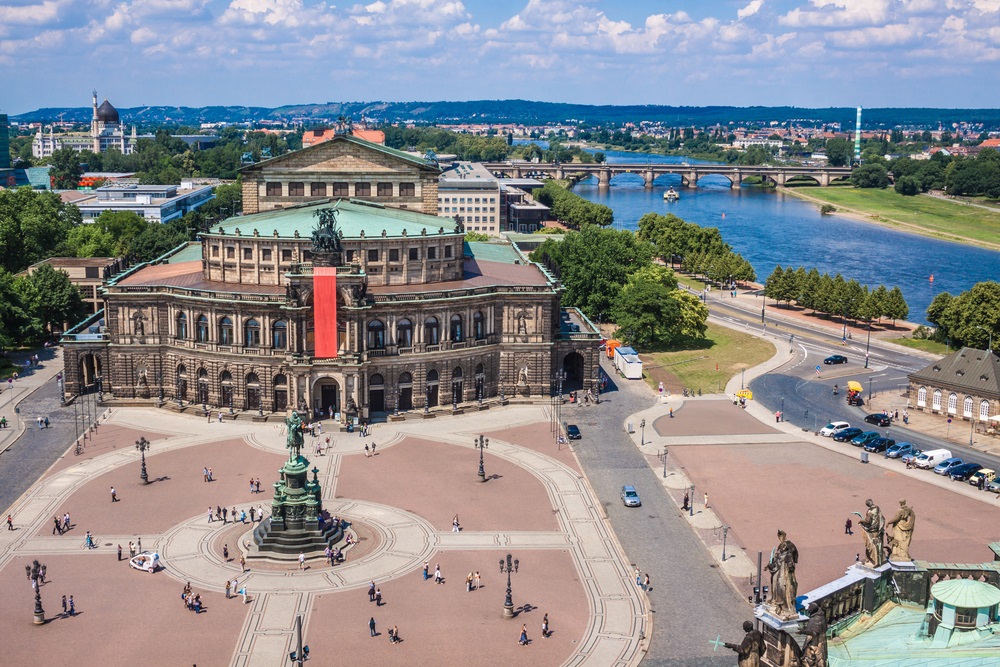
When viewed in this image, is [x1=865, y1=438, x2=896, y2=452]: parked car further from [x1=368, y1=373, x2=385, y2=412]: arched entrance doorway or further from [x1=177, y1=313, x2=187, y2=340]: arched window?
[x1=177, y1=313, x2=187, y2=340]: arched window

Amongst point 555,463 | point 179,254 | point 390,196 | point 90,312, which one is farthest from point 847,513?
point 90,312

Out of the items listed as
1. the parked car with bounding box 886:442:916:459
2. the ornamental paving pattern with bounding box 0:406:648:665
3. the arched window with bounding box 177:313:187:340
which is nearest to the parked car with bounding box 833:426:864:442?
the parked car with bounding box 886:442:916:459

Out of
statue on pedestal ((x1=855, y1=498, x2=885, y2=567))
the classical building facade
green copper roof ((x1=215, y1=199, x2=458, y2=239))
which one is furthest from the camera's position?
green copper roof ((x1=215, y1=199, x2=458, y2=239))

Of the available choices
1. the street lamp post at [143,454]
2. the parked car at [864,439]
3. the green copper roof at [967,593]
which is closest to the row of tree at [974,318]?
the parked car at [864,439]

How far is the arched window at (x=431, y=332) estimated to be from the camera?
10412 centimetres

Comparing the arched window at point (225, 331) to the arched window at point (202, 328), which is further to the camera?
the arched window at point (202, 328)

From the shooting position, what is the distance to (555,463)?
88625 millimetres

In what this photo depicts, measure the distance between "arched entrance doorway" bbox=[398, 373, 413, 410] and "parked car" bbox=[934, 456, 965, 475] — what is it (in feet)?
157

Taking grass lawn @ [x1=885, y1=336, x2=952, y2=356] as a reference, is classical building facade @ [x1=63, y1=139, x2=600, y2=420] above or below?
above

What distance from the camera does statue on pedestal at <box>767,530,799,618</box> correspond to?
94.2 feet

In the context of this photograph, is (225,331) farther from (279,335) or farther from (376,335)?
(376,335)

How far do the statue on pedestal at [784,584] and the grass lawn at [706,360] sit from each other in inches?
3401

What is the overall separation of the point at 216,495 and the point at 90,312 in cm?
7176

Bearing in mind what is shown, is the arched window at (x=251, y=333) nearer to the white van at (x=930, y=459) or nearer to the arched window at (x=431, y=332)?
the arched window at (x=431, y=332)
